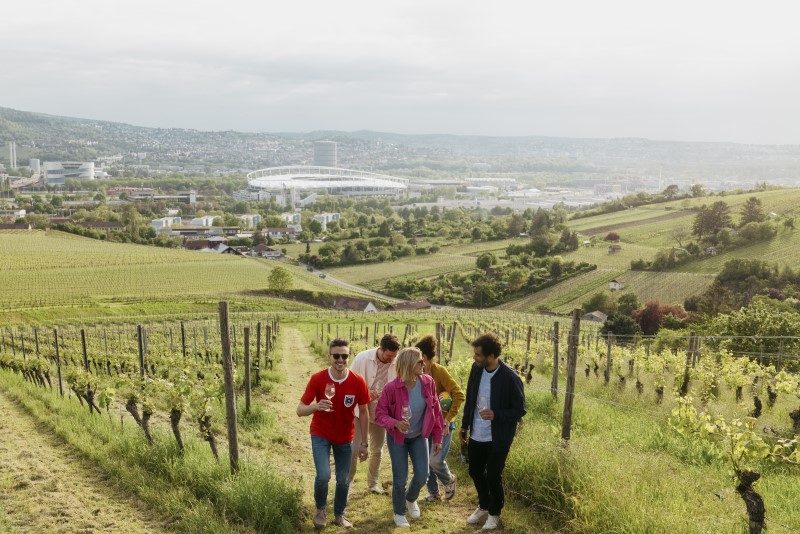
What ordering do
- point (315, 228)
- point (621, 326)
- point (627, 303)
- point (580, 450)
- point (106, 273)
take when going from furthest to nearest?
point (315, 228) → point (106, 273) → point (627, 303) → point (621, 326) → point (580, 450)

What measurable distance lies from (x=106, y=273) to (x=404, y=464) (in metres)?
57.1

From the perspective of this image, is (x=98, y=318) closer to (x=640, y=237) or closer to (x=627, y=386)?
(x=627, y=386)

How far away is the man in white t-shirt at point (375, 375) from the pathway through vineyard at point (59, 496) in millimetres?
1943

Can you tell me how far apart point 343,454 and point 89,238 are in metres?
83.3

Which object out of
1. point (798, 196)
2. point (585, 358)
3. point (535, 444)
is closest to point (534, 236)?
point (798, 196)

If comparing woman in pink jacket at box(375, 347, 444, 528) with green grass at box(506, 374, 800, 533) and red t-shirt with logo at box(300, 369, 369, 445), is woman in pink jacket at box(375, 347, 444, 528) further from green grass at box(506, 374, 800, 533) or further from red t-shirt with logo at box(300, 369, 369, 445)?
green grass at box(506, 374, 800, 533)

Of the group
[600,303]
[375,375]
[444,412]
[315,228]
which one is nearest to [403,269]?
[600,303]

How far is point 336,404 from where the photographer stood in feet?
18.3

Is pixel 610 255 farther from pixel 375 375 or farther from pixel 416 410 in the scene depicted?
pixel 416 410

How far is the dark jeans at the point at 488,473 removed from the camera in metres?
5.63

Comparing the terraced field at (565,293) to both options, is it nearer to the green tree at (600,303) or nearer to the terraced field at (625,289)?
the terraced field at (625,289)

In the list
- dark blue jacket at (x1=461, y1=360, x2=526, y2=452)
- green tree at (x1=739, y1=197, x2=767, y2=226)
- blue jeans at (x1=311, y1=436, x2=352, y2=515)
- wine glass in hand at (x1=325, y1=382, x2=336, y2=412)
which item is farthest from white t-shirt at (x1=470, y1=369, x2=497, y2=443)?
green tree at (x1=739, y1=197, x2=767, y2=226)

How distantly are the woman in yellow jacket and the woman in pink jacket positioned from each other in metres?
0.38

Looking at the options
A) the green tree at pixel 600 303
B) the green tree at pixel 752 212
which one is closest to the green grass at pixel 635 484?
the green tree at pixel 600 303
